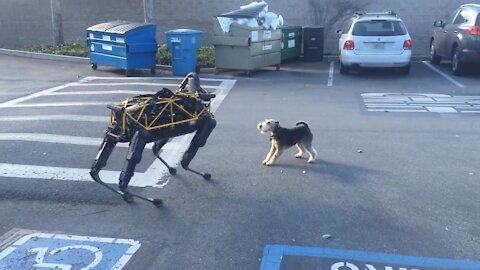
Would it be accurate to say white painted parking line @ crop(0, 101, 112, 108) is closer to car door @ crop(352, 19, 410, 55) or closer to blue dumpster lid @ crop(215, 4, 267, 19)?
blue dumpster lid @ crop(215, 4, 267, 19)

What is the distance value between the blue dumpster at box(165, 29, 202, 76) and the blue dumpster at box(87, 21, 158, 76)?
594 mm

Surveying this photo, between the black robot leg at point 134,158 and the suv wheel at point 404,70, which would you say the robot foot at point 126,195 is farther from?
the suv wheel at point 404,70

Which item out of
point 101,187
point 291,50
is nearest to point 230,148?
point 101,187

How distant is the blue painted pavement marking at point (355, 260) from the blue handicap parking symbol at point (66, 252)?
1.17m

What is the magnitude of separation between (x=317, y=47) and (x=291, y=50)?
1070mm

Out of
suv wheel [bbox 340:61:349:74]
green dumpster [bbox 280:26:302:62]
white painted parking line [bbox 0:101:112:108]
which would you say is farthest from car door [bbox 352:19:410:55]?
white painted parking line [bbox 0:101:112:108]

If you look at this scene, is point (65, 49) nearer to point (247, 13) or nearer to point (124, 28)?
point (124, 28)

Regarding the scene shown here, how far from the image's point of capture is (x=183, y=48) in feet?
49.2

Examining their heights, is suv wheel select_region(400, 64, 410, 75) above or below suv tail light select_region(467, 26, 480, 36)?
below

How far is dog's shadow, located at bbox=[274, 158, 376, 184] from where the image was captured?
21.6 feet

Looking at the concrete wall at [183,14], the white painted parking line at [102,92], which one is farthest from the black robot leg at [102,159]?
the concrete wall at [183,14]

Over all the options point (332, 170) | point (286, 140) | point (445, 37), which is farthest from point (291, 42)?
point (332, 170)

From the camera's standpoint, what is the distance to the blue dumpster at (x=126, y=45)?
1480 cm

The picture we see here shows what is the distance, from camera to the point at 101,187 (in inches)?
242
